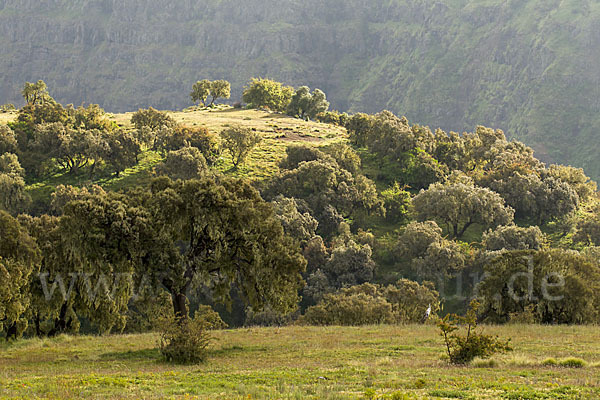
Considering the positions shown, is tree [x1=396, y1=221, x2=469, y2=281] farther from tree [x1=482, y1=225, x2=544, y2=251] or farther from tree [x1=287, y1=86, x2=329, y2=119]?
tree [x1=287, y1=86, x2=329, y2=119]

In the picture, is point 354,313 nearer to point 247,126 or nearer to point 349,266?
point 349,266

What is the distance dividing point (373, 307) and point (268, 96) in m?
137

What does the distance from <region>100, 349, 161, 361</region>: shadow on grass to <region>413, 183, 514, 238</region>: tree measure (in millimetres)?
76534

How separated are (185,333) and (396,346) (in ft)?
33.8

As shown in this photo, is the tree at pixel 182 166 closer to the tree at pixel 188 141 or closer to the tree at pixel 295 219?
the tree at pixel 188 141

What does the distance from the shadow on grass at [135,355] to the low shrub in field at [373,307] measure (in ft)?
70.7

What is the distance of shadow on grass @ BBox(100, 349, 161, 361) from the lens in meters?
30.5

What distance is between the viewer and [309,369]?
969 inches

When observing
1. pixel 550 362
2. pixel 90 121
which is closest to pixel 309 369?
pixel 550 362

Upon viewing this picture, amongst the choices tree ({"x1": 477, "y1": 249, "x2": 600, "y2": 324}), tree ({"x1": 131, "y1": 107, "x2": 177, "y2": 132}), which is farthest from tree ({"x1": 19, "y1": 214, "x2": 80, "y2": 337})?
tree ({"x1": 131, "y1": 107, "x2": 177, "y2": 132})

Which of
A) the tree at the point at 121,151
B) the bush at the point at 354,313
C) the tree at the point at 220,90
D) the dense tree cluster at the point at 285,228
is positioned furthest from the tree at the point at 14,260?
the tree at the point at 220,90

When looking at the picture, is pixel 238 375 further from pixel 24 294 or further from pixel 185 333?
pixel 24 294

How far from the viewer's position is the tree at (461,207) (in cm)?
10325

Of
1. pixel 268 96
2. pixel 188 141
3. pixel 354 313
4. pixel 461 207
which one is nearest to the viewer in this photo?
pixel 354 313
